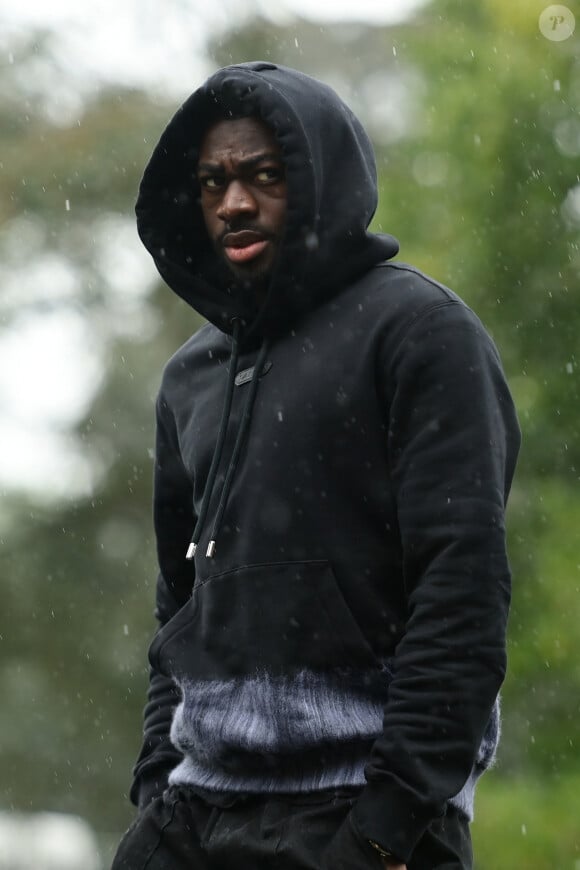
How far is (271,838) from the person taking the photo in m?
2.71

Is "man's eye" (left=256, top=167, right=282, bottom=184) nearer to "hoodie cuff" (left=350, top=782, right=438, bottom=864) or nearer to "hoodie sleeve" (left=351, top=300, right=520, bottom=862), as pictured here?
"hoodie sleeve" (left=351, top=300, right=520, bottom=862)

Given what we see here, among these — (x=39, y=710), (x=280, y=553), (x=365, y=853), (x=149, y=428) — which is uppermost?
(x=280, y=553)

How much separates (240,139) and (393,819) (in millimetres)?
1409

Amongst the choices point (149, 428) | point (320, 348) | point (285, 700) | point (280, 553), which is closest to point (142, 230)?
point (320, 348)

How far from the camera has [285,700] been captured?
277 cm

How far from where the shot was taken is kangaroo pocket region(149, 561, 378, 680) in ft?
9.06

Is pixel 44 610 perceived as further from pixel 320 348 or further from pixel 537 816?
pixel 320 348

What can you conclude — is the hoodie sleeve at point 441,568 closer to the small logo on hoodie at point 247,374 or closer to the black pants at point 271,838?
the black pants at point 271,838

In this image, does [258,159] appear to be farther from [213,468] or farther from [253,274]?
[213,468]

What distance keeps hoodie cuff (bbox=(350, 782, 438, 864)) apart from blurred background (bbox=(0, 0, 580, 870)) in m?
7.72

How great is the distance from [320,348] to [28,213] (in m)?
13.4

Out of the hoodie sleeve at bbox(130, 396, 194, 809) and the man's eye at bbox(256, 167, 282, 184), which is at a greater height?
the man's eye at bbox(256, 167, 282, 184)
